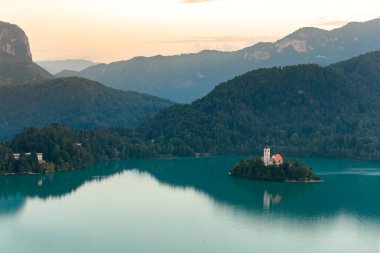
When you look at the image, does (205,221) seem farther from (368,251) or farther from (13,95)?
(13,95)

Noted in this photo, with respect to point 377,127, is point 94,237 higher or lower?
lower

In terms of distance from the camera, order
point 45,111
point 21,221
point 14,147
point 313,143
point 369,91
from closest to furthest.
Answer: point 21,221 < point 14,147 < point 313,143 < point 369,91 < point 45,111

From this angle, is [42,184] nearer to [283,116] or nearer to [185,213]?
[185,213]

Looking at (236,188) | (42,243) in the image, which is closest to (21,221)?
(42,243)

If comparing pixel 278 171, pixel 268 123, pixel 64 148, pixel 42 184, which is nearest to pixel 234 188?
pixel 278 171

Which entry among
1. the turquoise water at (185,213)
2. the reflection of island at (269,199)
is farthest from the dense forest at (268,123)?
the reflection of island at (269,199)

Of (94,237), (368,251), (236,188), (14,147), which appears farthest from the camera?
(14,147)

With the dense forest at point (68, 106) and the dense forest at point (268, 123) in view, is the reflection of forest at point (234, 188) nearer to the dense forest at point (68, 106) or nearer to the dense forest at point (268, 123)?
the dense forest at point (268, 123)
